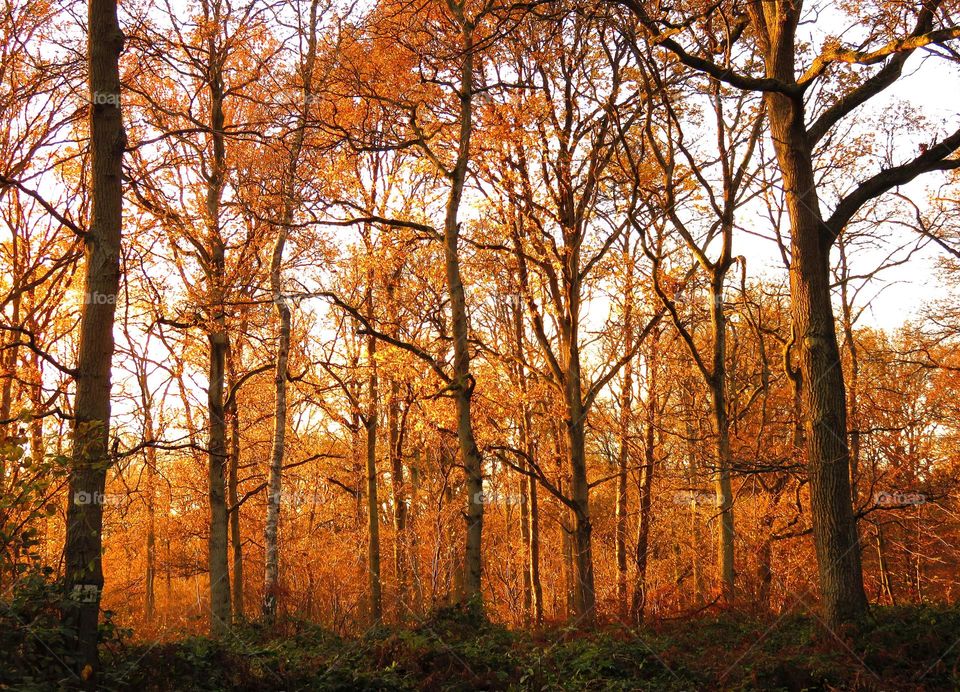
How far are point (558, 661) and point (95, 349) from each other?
17.5 feet

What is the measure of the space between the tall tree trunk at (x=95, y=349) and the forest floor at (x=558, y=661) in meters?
0.66

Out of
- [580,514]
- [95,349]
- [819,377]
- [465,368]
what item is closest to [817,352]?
[819,377]

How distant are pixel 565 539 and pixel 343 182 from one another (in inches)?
532

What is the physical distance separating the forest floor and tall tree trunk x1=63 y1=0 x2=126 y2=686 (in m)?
0.66

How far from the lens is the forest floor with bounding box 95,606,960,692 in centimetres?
582

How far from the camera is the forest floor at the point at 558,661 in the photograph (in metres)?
5.82

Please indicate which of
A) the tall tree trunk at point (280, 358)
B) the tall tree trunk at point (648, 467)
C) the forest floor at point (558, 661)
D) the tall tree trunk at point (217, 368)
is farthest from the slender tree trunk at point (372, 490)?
the forest floor at point (558, 661)

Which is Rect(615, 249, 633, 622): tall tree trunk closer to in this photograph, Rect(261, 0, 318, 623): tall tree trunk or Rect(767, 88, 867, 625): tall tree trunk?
Rect(767, 88, 867, 625): tall tree trunk

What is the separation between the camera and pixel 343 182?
14.0 m

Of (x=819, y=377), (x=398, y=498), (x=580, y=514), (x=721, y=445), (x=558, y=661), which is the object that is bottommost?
(x=558, y=661)

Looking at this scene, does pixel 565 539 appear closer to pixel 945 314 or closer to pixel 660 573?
pixel 660 573

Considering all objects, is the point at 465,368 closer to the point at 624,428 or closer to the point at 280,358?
the point at 280,358

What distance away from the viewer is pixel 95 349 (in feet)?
20.2

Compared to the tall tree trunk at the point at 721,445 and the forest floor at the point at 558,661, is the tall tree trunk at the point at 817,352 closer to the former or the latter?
the forest floor at the point at 558,661
